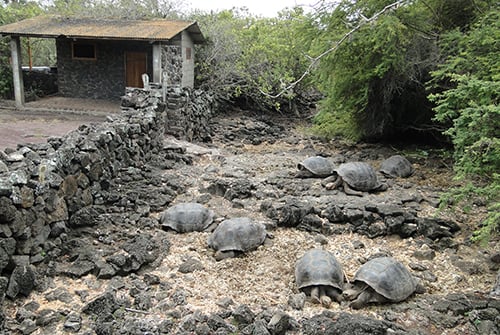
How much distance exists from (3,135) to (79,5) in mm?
15858

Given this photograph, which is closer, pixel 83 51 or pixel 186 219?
pixel 186 219

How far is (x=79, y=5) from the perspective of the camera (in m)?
24.4

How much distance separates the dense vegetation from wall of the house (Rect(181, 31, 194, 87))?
2.99 feet

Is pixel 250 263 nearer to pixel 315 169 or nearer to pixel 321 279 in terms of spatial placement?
pixel 321 279

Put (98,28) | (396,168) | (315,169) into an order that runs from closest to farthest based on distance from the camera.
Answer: (315,169)
(396,168)
(98,28)

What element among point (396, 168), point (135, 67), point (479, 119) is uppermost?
point (135, 67)

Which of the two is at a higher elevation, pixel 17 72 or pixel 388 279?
pixel 17 72

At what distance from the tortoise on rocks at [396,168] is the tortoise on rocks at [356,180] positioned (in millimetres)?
1129

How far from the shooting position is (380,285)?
4867 millimetres

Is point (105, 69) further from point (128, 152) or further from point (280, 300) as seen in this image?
point (280, 300)

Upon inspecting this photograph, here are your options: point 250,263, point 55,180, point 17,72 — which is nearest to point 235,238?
point 250,263

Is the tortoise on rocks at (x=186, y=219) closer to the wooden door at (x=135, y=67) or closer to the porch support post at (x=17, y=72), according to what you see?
the porch support post at (x=17, y=72)

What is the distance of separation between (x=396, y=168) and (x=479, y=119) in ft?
15.0

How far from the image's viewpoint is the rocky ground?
4.54 m
